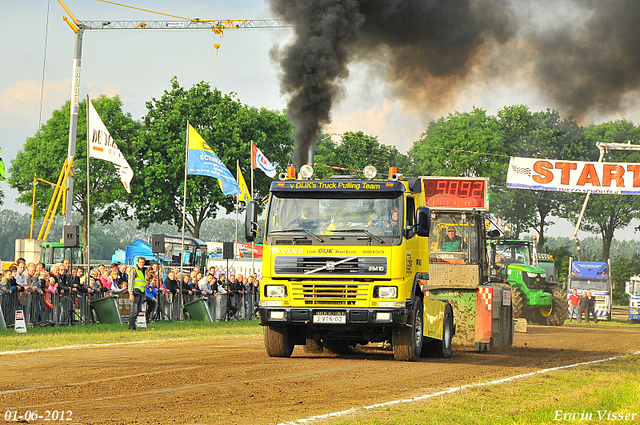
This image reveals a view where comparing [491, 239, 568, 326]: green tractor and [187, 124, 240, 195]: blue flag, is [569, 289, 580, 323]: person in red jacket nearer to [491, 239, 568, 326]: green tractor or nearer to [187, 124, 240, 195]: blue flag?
[491, 239, 568, 326]: green tractor

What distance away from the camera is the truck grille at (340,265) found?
13.3 meters

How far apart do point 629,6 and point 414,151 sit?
65695mm

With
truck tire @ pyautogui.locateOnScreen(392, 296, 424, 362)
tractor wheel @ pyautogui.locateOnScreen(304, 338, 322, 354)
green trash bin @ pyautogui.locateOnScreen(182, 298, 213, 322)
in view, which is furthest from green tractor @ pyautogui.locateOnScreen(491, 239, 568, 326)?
truck tire @ pyautogui.locateOnScreen(392, 296, 424, 362)

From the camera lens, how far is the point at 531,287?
115 ft

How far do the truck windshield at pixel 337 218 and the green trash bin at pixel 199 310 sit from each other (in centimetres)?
1438

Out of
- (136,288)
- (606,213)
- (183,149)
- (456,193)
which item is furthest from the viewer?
(606,213)

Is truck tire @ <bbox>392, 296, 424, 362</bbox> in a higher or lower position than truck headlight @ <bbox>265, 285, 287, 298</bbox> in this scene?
lower

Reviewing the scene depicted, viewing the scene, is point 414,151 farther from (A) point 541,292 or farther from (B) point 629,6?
(B) point 629,6

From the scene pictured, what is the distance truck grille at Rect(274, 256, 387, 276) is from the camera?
13336 millimetres

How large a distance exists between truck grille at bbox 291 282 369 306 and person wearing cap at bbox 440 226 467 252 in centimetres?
657

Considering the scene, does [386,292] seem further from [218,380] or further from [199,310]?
[199,310]

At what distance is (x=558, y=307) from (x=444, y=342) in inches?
833

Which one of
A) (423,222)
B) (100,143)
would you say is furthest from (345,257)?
(100,143)

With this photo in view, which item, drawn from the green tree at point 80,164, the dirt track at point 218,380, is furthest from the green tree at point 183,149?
the dirt track at point 218,380
